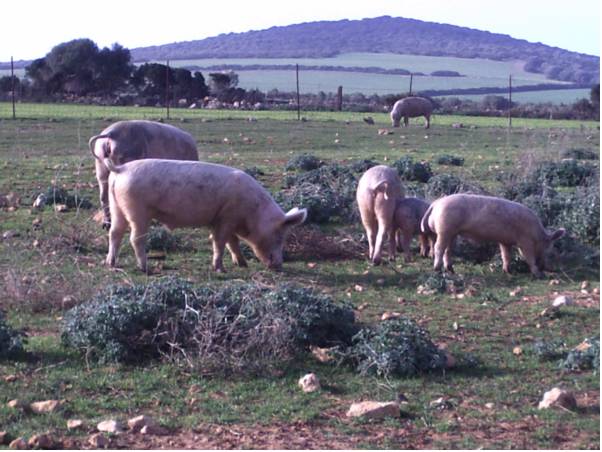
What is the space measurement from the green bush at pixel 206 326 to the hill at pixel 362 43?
125 meters

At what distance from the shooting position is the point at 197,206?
12.5 m

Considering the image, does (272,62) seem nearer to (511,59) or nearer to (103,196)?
(511,59)

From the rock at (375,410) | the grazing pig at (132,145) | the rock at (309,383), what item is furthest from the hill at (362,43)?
the rock at (375,410)

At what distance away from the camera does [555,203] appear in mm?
15016

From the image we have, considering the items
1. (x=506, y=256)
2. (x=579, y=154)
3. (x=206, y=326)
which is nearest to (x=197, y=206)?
(x=506, y=256)

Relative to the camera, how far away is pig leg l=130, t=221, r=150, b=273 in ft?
40.3

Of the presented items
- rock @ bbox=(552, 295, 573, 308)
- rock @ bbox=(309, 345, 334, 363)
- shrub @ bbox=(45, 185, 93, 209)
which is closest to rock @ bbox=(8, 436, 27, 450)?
rock @ bbox=(309, 345, 334, 363)

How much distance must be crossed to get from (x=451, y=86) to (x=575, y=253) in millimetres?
80347

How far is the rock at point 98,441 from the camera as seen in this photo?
6.64 m

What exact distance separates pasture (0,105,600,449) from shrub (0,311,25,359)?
3.5 inches

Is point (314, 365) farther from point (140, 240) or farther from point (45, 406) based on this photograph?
point (140, 240)

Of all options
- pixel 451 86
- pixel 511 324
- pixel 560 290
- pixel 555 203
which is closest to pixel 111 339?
pixel 511 324

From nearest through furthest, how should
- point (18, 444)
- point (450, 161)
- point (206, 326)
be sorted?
point (18, 444), point (206, 326), point (450, 161)

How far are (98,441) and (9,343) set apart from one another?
2.12m
